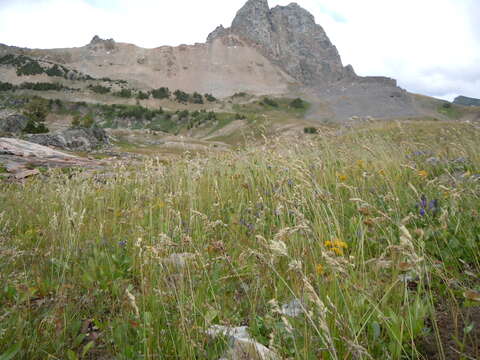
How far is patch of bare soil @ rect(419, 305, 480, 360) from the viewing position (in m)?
1.33

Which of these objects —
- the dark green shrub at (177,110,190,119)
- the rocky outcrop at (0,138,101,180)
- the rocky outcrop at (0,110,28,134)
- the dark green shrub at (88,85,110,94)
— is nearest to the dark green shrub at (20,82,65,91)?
the dark green shrub at (88,85,110,94)

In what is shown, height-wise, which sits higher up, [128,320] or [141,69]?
[141,69]

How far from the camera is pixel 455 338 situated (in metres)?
1.34

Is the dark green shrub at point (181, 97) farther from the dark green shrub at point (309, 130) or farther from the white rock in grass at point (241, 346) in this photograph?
the white rock in grass at point (241, 346)

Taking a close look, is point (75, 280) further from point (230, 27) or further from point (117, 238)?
point (230, 27)

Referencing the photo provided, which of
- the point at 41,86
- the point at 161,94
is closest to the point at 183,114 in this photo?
the point at 161,94

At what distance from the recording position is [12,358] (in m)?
1.56

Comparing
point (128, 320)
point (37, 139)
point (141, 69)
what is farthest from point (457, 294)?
point (141, 69)

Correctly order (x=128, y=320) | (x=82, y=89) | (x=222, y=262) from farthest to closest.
Answer: (x=82, y=89), (x=222, y=262), (x=128, y=320)

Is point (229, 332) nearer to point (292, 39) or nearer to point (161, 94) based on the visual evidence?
point (161, 94)

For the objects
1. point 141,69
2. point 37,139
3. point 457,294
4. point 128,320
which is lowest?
point 37,139

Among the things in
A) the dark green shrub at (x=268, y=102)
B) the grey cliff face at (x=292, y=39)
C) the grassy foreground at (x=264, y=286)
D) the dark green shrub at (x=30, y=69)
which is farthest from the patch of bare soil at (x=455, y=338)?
the grey cliff face at (x=292, y=39)

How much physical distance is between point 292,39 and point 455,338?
175 m

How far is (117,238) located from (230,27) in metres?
172
